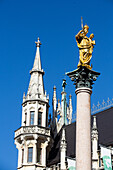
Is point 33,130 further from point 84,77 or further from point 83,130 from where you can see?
point 83,130

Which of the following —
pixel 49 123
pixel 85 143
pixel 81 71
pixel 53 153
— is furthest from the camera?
pixel 49 123

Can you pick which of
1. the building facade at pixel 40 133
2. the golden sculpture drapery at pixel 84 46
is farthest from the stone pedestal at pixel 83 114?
the building facade at pixel 40 133

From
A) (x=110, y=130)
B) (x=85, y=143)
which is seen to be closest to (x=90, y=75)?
(x=85, y=143)

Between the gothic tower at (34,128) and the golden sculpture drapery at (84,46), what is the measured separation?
23051 mm

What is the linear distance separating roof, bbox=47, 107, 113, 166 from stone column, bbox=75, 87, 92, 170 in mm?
16069

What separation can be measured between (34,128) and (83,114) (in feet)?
79.3

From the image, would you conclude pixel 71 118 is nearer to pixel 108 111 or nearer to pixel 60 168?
pixel 108 111

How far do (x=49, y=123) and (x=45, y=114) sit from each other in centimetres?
556

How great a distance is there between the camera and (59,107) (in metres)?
56.3

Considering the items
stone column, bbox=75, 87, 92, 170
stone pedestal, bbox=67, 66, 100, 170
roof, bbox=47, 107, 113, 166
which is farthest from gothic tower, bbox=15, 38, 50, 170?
stone column, bbox=75, 87, 92, 170

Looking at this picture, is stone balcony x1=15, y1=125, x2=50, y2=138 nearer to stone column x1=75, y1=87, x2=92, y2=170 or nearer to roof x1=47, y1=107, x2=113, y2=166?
roof x1=47, y1=107, x2=113, y2=166

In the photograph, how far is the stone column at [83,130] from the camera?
21.7 meters

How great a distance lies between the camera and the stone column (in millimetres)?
21703

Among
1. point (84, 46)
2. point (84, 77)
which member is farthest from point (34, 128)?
point (84, 46)
